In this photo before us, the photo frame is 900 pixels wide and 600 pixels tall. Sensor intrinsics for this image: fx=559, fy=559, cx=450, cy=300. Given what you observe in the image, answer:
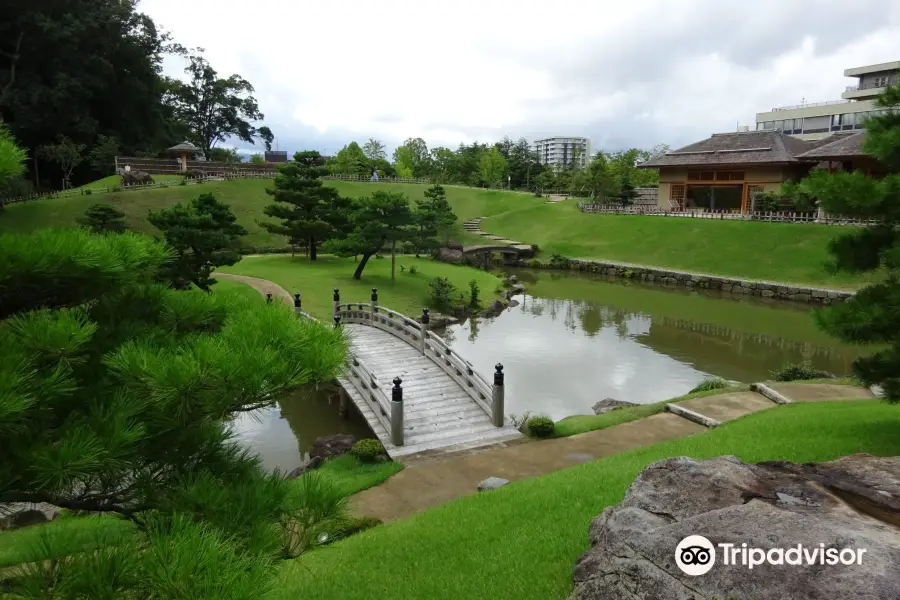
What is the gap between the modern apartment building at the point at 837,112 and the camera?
55344 mm

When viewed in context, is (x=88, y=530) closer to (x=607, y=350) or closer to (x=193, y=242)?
(x=193, y=242)

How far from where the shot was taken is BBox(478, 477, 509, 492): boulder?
7.73 metres

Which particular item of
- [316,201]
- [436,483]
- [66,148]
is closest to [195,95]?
[66,148]

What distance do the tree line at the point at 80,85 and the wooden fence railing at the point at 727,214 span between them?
3545 centimetres

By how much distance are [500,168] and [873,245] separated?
54.0 meters

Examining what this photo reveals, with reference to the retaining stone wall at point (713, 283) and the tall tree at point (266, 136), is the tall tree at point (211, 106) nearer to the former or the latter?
the tall tree at point (266, 136)

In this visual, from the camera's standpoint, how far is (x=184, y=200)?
3478 cm

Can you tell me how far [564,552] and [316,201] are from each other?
2473 centimetres

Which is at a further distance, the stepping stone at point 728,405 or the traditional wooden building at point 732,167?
the traditional wooden building at point 732,167

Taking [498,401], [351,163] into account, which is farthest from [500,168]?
[498,401]

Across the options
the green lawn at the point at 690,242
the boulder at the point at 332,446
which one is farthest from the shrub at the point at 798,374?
the green lawn at the point at 690,242

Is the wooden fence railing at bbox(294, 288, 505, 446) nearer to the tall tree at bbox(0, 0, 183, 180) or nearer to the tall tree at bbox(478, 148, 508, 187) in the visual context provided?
the tall tree at bbox(0, 0, 183, 180)

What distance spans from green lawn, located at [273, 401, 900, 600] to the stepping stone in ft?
5.91

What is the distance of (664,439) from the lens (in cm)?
938
